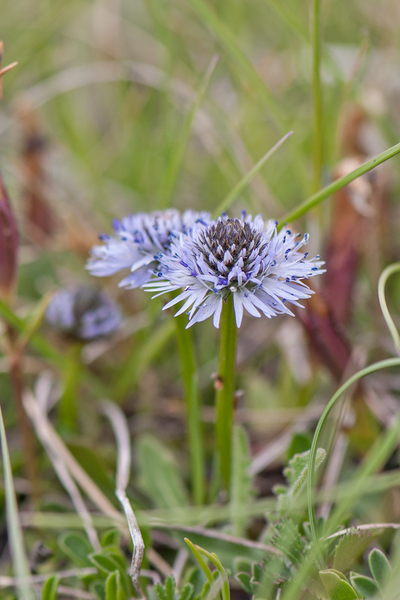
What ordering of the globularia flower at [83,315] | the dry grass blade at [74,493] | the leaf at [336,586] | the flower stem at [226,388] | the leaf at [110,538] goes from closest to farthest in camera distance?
1. the leaf at [336,586]
2. the flower stem at [226,388]
3. the leaf at [110,538]
4. the dry grass blade at [74,493]
5. the globularia flower at [83,315]

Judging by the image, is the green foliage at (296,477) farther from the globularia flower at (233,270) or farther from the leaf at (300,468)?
the globularia flower at (233,270)

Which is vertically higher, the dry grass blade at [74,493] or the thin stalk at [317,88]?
the thin stalk at [317,88]

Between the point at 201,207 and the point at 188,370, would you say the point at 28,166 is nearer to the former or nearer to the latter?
the point at 201,207

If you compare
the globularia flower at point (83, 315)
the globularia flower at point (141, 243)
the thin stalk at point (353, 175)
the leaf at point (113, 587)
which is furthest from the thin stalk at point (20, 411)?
the thin stalk at point (353, 175)

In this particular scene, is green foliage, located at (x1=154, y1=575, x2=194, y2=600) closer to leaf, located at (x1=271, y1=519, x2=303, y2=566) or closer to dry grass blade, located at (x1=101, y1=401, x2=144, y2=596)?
dry grass blade, located at (x1=101, y1=401, x2=144, y2=596)

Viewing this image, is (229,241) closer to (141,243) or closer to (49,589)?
(141,243)

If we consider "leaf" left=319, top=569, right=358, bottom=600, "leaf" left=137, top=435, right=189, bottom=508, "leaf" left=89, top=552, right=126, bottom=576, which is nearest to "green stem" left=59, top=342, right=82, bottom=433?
"leaf" left=137, top=435, right=189, bottom=508
